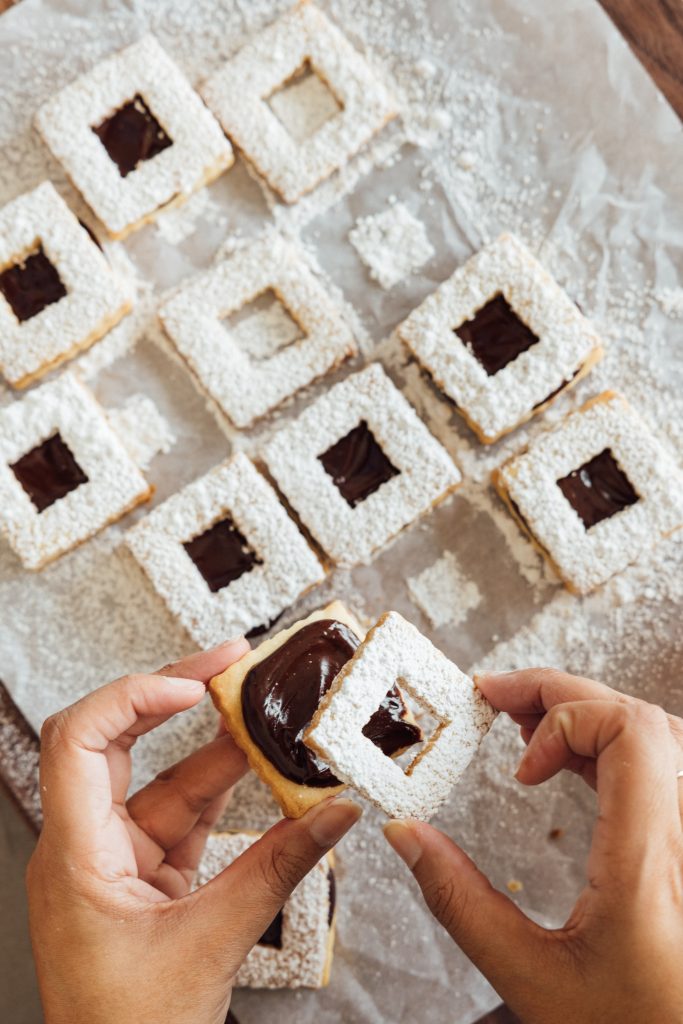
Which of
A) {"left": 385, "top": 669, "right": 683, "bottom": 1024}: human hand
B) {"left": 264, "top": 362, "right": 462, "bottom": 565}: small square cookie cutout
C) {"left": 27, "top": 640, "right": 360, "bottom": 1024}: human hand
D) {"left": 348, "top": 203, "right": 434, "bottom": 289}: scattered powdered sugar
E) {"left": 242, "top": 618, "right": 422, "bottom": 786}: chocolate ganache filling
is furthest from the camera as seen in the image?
{"left": 348, "top": 203, "right": 434, "bottom": 289}: scattered powdered sugar

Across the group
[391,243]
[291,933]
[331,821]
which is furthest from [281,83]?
[291,933]

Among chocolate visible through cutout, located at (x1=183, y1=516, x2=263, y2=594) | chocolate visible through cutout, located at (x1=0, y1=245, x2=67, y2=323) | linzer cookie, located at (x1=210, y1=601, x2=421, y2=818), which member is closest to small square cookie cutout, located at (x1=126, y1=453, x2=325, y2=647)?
chocolate visible through cutout, located at (x1=183, y1=516, x2=263, y2=594)

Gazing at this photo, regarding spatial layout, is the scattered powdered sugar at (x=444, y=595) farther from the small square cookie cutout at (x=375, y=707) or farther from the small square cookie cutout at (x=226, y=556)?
the small square cookie cutout at (x=375, y=707)

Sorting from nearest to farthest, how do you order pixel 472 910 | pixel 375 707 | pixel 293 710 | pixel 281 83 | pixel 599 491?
1. pixel 472 910
2. pixel 375 707
3. pixel 293 710
4. pixel 599 491
5. pixel 281 83

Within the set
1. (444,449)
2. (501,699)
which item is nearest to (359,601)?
(444,449)

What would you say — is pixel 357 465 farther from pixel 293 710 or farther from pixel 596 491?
pixel 293 710

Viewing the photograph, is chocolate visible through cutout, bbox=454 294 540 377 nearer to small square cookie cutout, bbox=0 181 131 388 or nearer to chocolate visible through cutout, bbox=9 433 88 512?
small square cookie cutout, bbox=0 181 131 388
